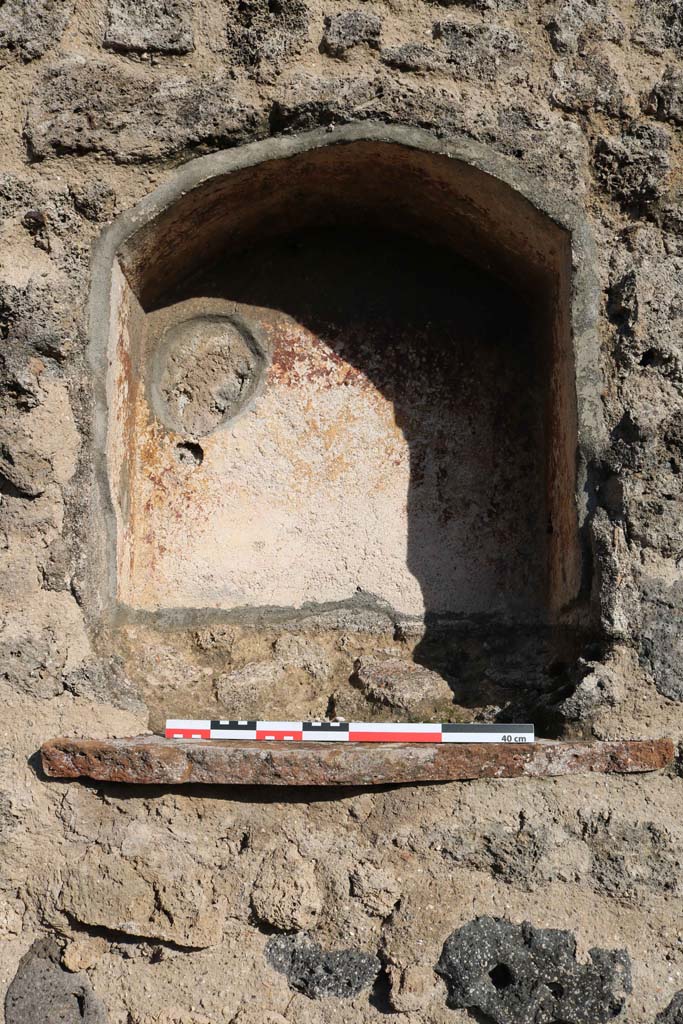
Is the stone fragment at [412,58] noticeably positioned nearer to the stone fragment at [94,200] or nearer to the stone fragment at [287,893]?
the stone fragment at [94,200]

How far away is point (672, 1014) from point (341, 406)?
5.07ft

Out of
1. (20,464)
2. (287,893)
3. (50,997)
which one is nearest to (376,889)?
(287,893)

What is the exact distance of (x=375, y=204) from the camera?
8.15ft

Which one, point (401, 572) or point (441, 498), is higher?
point (441, 498)

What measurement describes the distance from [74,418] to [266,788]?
0.90m

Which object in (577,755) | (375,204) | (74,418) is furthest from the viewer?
(375,204)

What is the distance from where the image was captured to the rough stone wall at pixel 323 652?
1946 mm

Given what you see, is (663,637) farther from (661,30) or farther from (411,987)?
(661,30)

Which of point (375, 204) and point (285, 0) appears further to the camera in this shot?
point (375, 204)

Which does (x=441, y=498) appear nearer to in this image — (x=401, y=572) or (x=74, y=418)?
(x=401, y=572)

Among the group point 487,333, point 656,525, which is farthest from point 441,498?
point 656,525

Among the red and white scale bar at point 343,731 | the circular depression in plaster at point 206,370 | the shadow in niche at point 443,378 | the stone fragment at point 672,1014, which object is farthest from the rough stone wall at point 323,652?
the circular depression in plaster at point 206,370

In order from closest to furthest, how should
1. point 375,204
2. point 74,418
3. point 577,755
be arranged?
point 577,755 < point 74,418 < point 375,204

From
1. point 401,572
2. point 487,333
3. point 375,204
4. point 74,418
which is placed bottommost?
point 401,572
